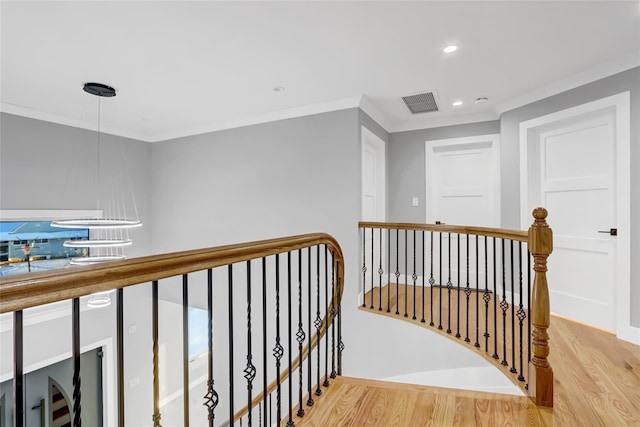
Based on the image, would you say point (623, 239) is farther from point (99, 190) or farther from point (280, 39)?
point (99, 190)

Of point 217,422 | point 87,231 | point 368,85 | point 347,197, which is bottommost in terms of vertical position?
point 217,422

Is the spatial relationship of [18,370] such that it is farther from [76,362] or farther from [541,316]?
[541,316]

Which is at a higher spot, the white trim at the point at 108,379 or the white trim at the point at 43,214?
the white trim at the point at 43,214

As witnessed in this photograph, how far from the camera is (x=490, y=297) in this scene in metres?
3.62

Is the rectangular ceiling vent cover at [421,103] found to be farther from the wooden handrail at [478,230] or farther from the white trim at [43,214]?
the white trim at [43,214]

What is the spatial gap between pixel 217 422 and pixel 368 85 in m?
5.10

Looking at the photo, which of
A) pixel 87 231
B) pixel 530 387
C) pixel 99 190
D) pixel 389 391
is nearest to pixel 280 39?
pixel 389 391

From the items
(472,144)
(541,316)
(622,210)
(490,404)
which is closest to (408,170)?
(472,144)

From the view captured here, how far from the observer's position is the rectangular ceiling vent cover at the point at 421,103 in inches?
131

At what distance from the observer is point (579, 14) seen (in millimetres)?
2014

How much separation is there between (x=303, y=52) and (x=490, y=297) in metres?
3.37

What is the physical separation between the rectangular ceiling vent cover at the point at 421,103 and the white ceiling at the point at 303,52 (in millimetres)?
95

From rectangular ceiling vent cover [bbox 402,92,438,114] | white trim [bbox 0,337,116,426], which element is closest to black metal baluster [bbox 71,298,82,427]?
rectangular ceiling vent cover [bbox 402,92,438,114]

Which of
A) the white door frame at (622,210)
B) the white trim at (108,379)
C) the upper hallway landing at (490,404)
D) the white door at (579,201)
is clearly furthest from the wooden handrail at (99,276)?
the white trim at (108,379)
